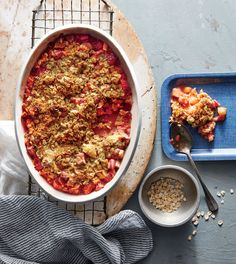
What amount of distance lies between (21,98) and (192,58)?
2.11 feet

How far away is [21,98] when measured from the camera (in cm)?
187

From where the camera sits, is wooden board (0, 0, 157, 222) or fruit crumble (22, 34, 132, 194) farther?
wooden board (0, 0, 157, 222)

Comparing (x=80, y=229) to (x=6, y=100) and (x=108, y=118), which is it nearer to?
(x=108, y=118)

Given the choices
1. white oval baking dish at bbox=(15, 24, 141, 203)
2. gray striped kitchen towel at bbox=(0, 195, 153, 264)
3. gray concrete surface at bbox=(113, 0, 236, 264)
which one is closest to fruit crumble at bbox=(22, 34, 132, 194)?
white oval baking dish at bbox=(15, 24, 141, 203)

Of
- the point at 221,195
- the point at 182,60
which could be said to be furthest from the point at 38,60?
the point at 221,195

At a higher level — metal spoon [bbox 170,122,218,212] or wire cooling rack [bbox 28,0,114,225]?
wire cooling rack [bbox 28,0,114,225]

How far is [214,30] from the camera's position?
2.11m

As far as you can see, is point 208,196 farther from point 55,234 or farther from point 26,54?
point 26,54

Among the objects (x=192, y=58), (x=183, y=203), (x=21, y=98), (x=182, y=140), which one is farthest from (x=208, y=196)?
(x=21, y=98)

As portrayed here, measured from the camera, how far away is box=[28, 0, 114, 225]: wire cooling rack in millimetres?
2023

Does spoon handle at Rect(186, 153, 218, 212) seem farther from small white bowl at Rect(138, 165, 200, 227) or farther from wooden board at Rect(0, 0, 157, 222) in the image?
wooden board at Rect(0, 0, 157, 222)

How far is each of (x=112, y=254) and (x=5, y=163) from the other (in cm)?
48

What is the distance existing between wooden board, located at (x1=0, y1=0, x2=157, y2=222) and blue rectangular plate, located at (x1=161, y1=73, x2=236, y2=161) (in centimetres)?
5

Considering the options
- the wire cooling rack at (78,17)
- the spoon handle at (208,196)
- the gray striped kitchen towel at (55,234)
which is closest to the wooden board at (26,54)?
the wire cooling rack at (78,17)
